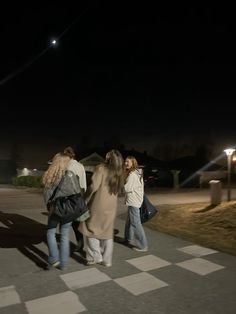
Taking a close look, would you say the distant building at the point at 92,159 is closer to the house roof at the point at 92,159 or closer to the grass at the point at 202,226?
the house roof at the point at 92,159

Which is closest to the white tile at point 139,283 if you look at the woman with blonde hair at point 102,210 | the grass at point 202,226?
the woman with blonde hair at point 102,210

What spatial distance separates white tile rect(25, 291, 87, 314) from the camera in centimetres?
417

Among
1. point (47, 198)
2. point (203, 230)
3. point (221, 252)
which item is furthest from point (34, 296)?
point (203, 230)

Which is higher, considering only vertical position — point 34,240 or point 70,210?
point 70,210

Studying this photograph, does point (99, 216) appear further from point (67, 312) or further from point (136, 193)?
point (67, 312)

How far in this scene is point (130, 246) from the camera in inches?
281

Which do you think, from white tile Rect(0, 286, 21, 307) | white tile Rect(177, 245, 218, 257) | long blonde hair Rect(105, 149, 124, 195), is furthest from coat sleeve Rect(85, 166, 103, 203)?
white tile Rect(177, 245, 218, 257)

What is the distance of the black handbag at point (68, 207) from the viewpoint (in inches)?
217

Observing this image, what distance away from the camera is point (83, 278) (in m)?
5.21

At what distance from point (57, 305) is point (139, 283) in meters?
1.19

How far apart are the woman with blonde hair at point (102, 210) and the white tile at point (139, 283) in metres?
0.64

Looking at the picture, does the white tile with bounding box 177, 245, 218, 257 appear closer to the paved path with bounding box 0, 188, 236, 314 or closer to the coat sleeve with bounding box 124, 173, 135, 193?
the paved path with bounding box 0, 188, 236, 314

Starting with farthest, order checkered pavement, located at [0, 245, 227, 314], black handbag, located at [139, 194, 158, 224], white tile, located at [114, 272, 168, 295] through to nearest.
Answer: black handbag, located at [139, 194, 158, 224] → white tile, located at [114, 272, 168, 295] → checkered pavement, located at [0, 245, 227, 314]

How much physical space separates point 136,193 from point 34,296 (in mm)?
2848
